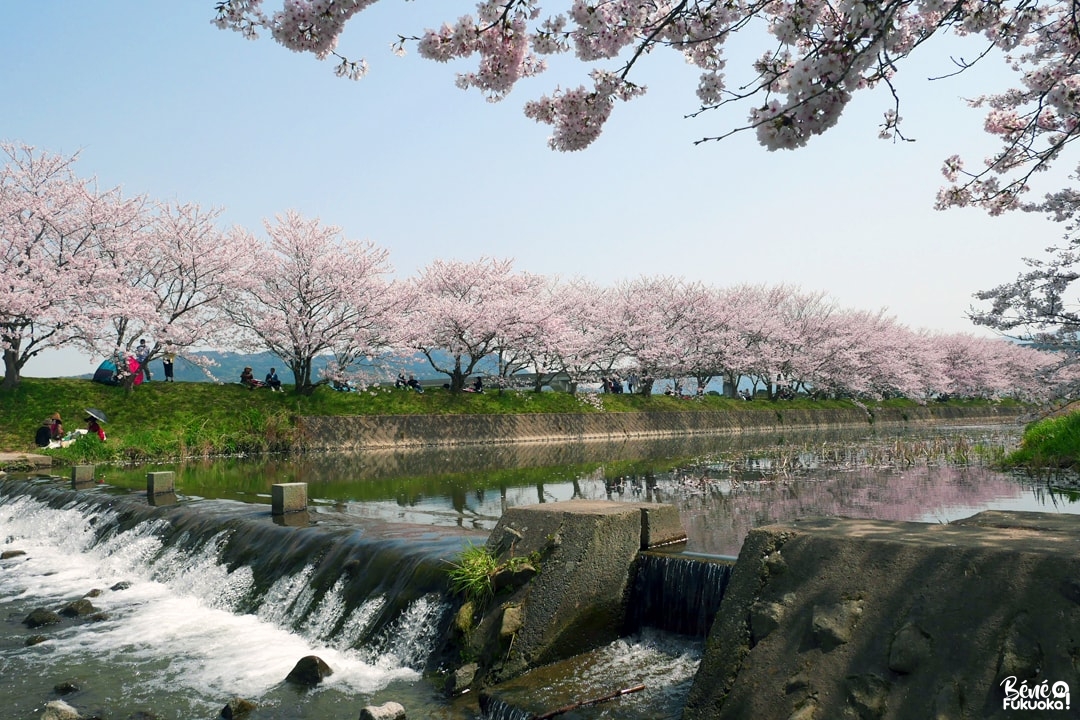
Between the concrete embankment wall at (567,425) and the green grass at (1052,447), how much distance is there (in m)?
2.42

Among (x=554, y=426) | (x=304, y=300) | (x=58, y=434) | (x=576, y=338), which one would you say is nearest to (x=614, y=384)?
(x=576, y=338)

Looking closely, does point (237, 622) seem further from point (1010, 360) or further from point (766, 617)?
point (1010, 360)

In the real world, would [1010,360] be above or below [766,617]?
above

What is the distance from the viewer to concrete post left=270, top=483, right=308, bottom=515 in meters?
13.8

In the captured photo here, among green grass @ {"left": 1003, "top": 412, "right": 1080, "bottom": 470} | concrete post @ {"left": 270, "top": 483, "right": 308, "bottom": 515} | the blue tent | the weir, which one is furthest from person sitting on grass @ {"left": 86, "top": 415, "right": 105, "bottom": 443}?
green grass @ {"left": 1003, "top": 412, "right": 1080, "bottom": 470}

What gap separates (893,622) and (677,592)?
10.5ft

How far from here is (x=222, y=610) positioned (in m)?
11.0

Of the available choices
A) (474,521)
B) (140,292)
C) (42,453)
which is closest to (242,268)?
(140,292)

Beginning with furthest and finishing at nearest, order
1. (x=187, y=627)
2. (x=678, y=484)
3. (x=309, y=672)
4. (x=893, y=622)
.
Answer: (x=678, y=484) < (x=187, y=627) < (x=309, y=672) < (x=893, y=622)

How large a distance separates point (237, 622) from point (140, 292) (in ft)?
92.1

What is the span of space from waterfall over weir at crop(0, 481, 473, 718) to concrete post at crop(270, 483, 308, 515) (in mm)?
478

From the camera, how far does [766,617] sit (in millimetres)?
5480

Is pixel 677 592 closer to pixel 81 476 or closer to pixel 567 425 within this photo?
pixel 81 476

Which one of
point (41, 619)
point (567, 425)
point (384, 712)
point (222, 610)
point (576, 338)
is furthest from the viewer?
point (576, 338)
